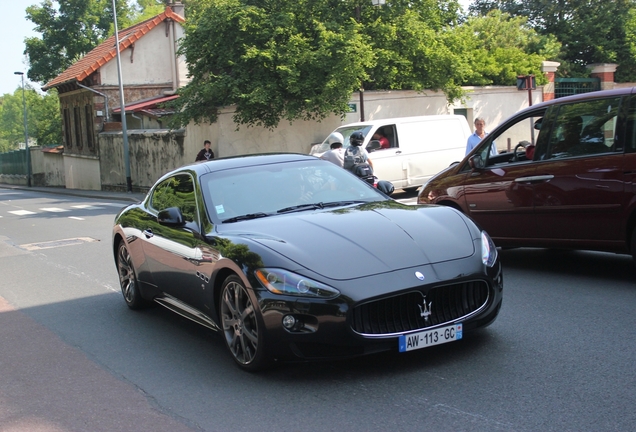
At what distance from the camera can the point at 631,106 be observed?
7.28 metres

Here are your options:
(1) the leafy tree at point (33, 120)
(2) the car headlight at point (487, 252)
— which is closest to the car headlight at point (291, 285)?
(2) the car headlight at point (487, 252)

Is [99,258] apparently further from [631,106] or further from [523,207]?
[631,106]

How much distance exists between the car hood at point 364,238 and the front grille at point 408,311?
196 mm

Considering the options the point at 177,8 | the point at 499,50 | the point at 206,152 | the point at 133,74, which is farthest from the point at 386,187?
the point at 177,8

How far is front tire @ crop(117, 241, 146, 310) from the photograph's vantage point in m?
7.66

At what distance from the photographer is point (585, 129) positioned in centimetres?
767

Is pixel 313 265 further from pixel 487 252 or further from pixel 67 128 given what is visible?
pixel 67 128

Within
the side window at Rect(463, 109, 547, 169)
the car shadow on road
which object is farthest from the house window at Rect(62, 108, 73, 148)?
the side window at Rect(463, 109, 547, 169)

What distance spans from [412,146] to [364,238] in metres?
15.1

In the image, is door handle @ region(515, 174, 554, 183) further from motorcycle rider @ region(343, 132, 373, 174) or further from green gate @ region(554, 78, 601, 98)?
green gate @ region(554, 78, 601, 98)

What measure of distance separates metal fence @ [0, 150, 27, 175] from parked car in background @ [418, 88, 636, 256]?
190 feet

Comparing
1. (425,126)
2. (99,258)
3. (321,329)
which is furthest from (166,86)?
(321,329)

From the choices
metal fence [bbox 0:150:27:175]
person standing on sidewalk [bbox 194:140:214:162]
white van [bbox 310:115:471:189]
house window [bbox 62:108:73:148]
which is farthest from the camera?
metal fence [bbox 0:150:27:175]

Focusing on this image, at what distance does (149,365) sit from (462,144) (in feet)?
52.8
